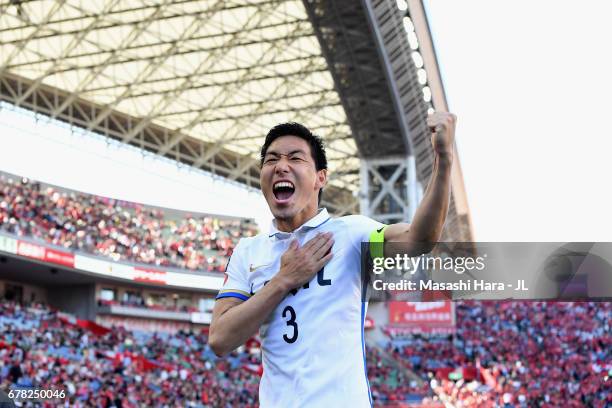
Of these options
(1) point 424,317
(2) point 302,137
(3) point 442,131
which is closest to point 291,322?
(2) point 302,137

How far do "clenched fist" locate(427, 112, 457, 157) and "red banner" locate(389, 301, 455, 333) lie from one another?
42195 mm

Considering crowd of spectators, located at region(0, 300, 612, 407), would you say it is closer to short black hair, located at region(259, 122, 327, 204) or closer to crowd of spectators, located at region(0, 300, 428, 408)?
crowd of spectators, located at region(0, 300, 428, 408)

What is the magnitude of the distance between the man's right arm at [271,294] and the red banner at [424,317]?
41813 mm

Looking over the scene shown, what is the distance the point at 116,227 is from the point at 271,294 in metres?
44.7

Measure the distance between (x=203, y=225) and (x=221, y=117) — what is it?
9.81 meters

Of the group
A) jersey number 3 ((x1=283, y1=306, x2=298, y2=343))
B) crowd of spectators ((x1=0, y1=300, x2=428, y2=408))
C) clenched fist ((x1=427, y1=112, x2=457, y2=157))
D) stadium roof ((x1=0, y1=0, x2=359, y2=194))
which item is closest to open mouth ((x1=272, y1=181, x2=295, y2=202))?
jersey number 3 ((x1=283, y1=306, x2=298, y2=343))

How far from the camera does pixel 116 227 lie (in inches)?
1844

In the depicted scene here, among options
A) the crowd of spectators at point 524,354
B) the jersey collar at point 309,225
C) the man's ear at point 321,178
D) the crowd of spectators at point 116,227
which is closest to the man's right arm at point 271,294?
the jersey collar at point 309,225

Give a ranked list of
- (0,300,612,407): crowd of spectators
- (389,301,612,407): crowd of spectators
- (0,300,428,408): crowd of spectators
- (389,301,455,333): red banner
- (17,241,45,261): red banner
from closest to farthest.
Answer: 1. (0,300,428,408): crowd of spectators
2. (0,300,612,407): crowd of spectators
3. (389,301,612,407): crowd of spectators
4. (17,241,45,261): red banner
5. (389,301,455,333): red banner

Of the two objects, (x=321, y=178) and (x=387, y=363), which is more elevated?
(x=387, y=363)

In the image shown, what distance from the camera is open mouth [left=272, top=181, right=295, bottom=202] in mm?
3385

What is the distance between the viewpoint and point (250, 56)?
132ft

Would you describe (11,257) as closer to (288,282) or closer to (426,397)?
(426,397)

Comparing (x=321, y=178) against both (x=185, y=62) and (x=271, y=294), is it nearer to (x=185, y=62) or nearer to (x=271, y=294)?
(x=271, y=294)
